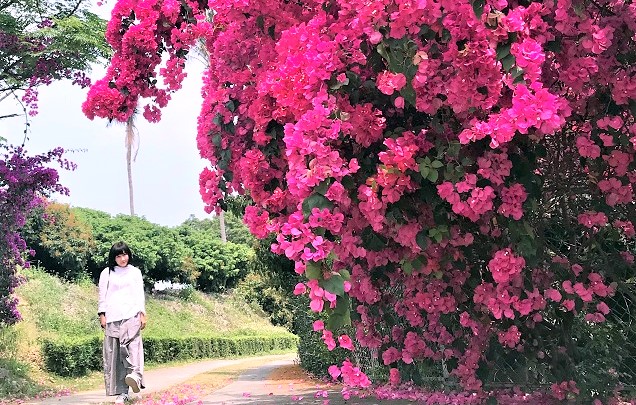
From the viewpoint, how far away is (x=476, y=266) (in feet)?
14.3

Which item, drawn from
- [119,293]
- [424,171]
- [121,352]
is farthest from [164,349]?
[424,171]

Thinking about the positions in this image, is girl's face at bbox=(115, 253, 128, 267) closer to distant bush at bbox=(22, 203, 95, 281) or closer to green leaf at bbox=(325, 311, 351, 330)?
green leaf at bbox=(325, 311, 351, 330)

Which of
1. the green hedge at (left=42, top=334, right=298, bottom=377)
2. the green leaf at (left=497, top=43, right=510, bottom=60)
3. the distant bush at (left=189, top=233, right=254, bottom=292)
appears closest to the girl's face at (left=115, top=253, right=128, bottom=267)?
the green leaf at (left=497, top=43, right=510, bottom=60)

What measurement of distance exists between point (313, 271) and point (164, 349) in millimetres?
16790

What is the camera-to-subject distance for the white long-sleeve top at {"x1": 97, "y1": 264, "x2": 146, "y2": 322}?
6.90 meters

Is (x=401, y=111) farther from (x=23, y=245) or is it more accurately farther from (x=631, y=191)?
(x=23, y=245)

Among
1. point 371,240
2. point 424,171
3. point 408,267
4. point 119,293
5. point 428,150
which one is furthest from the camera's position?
point 119,293

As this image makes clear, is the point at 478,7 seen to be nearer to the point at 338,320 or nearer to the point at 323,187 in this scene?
the point at 323,187

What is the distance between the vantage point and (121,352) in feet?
22.8

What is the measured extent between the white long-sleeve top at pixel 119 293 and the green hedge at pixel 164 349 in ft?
21.8

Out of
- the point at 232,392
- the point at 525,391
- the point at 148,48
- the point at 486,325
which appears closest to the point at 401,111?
the point at 486,325

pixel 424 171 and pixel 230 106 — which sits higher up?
pixel 230 106

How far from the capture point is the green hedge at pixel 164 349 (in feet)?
42.3

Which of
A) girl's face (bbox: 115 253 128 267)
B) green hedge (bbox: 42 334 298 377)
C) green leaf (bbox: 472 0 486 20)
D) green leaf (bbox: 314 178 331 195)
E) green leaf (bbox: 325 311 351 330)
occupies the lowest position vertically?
green hedge (bbox: 42 334 298 377)
